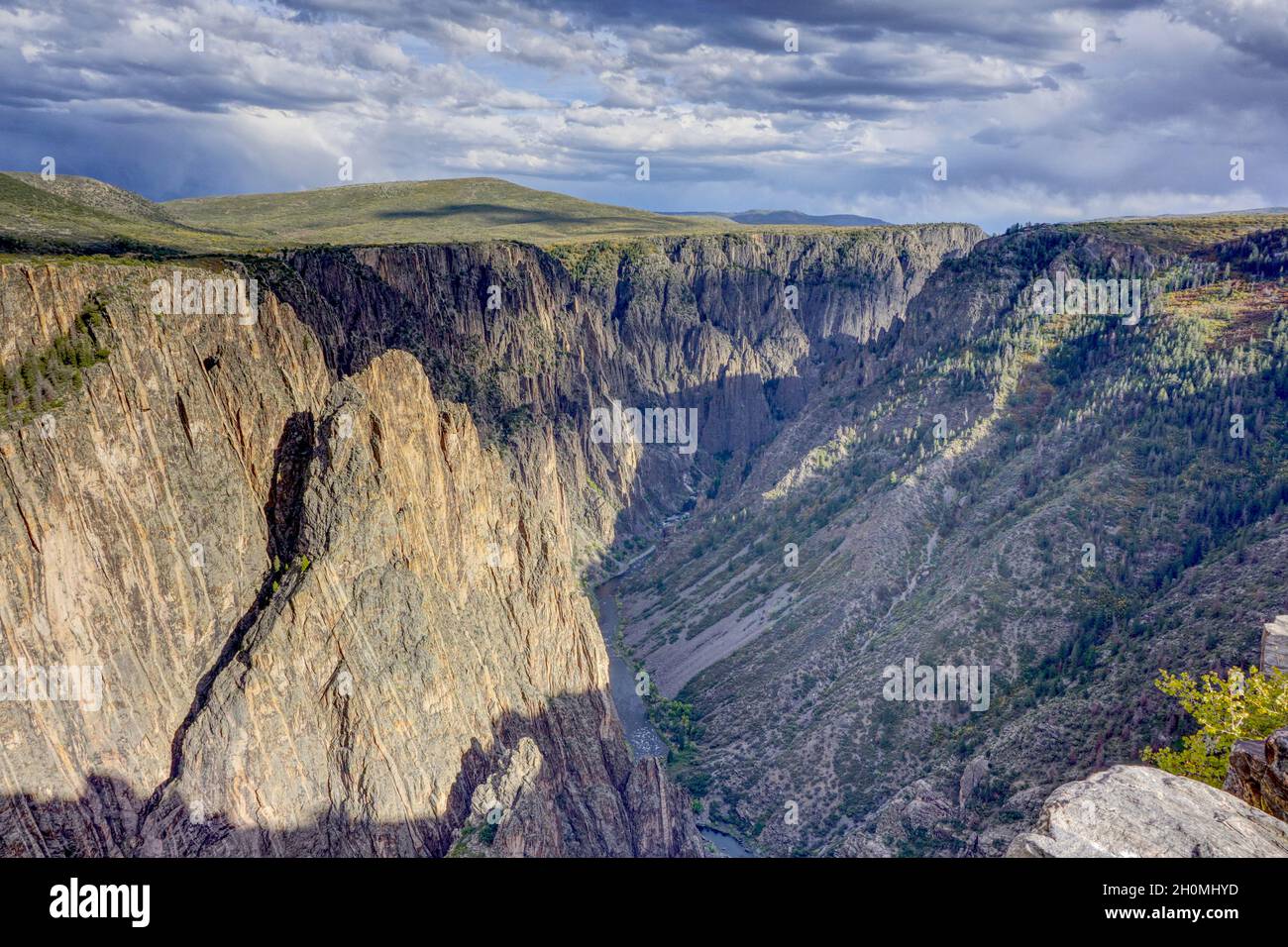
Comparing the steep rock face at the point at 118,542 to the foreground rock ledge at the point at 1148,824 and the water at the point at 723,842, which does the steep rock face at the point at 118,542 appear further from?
the foreground rock ledge at the point at 1148,824

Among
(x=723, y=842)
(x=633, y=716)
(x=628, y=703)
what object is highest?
(x=628, y=703)

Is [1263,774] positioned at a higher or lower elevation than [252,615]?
higher

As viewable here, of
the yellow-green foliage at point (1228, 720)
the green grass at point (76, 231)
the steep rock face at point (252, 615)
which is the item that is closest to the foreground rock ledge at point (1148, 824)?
the yellow-green foliage at point (1228, 720)

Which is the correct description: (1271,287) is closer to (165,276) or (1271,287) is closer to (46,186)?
(165,276)

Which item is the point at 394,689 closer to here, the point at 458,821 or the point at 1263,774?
the point at 458,821

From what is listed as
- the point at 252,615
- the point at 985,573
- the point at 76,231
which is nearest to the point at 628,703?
the point at 985,573
